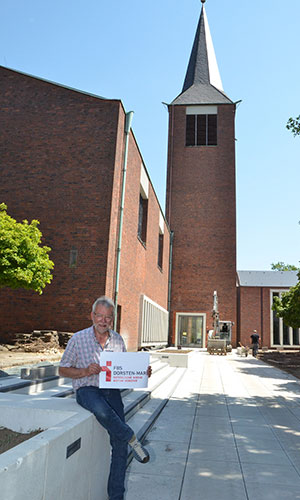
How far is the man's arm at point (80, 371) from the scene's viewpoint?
128 inches

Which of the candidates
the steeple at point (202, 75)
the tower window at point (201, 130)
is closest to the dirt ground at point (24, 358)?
the tower window at point (201, 130)

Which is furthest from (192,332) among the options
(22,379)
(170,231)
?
(22,379)

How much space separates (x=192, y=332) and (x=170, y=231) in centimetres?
840

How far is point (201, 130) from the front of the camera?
35188mm

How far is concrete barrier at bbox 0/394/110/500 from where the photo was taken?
2055 mm

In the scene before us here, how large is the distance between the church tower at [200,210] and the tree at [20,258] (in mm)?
22094

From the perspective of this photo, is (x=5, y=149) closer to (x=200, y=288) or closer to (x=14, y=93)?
(x=14, y=93)

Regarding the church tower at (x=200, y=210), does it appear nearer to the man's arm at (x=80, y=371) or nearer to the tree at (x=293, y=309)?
the tree at (x=293, y=309)

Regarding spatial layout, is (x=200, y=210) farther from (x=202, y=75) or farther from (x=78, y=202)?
(x=78, y=202)

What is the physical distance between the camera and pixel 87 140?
15531mm

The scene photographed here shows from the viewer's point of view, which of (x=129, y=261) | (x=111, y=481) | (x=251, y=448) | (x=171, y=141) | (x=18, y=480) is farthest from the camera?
(x=171, y=141)

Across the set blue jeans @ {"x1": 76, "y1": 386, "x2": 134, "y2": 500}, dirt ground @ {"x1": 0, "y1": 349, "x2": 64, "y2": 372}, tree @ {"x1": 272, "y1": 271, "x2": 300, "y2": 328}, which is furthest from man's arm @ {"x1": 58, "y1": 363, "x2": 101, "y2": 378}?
tree @ {"x1": 272, "y1": 271, "x2": 300, "y2": 328}

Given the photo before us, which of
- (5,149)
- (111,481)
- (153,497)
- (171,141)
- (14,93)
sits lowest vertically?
(153,497)

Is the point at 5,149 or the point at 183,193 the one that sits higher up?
the point at 183,193
